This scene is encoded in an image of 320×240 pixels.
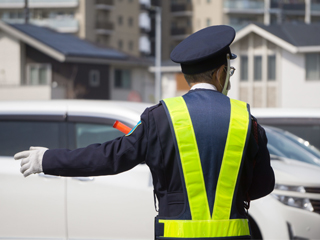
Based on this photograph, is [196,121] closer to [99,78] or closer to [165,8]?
[99,78]

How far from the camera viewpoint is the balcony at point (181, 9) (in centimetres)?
7831

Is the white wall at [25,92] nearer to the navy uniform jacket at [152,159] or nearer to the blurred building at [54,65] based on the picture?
the blurred building at [54,65]

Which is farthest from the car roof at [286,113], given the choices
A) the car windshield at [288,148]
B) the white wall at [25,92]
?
the white wall at [25,92]

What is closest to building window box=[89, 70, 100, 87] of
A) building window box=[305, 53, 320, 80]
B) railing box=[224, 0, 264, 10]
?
building window box=[305, 53, 320, 80]

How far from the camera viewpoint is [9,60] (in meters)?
43.3

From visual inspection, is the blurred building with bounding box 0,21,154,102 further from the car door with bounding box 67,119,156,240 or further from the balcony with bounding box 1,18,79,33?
the car door with bounding box 67,119,156,240

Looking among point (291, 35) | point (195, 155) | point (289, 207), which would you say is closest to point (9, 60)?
point (291, 35)

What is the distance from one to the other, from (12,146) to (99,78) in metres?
42.3

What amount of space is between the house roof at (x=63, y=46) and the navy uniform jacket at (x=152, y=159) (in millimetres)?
39436

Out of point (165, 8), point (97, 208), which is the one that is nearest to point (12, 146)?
point (97, 208)

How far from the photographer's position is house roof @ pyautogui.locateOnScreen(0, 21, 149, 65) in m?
41.6

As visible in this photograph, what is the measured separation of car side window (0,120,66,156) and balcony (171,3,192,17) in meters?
74.8

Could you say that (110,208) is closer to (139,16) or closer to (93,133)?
(93,133)

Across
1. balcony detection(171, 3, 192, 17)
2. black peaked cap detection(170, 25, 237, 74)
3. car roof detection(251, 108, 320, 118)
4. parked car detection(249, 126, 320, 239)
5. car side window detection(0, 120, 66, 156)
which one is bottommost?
parked car detection(249, 126, 320, 239)
